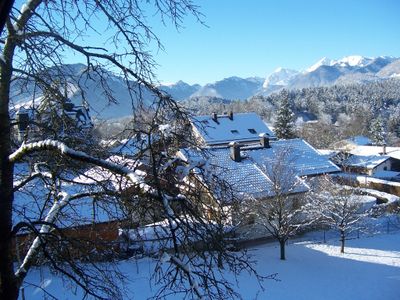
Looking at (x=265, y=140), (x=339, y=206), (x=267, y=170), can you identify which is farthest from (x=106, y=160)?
(x=265, y=140)

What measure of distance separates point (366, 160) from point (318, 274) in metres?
35.2

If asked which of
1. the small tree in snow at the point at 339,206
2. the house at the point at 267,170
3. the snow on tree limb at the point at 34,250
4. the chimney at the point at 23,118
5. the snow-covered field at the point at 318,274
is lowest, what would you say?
the snow-covered field at the point at 318,274

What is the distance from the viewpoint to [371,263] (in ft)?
64.0

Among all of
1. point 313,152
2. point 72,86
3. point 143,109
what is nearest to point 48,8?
point 72,86

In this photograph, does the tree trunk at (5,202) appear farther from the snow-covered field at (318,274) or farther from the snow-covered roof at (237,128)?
the snow-covered roof at (237,128)

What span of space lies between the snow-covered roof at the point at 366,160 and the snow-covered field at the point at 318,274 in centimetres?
2381

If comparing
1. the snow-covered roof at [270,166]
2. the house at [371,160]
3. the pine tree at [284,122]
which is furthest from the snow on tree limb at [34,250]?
the pine tree at [284,122]

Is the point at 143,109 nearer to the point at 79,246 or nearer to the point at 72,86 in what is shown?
the point at 72,86

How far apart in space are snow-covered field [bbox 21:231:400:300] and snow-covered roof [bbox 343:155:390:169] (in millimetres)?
23814

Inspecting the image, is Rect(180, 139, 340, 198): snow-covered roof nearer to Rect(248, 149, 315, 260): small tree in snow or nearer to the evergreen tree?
Rect(248, 149, 315, 260): small tree in snow

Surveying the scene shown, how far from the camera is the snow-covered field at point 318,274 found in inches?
586

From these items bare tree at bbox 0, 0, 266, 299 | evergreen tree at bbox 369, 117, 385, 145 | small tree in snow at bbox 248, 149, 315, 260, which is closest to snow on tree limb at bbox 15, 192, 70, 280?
bare tree at bbox 0, 0, 266, 299

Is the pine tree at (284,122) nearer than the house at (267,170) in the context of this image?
No

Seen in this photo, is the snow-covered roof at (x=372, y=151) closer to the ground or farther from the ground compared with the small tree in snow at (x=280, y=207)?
closer to the ground
